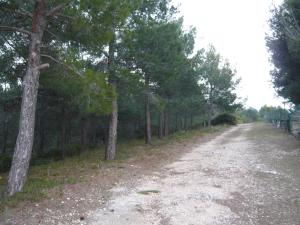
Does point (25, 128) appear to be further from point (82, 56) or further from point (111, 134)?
point (111, 134)

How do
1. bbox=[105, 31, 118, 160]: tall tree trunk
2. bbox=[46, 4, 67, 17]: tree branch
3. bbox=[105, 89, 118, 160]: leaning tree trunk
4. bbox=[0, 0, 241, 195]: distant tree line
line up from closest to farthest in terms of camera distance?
bbox=[0, 0, 241, 195]: distant tree line, bbox=[46, 4, 67, 17]: tree branch, bbox=[105, 31, 118, 160]: tall tree trunk, bbox=[105, 89, 118, 160]: leaning tree trunk

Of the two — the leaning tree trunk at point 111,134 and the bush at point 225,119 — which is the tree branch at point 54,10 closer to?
the leaning tree trunk at point 111,134

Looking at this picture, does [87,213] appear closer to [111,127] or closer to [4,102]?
[111,127]

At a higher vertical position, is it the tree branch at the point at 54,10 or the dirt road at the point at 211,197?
the tree branch at the point at 54,10

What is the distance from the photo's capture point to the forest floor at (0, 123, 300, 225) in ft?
19.4

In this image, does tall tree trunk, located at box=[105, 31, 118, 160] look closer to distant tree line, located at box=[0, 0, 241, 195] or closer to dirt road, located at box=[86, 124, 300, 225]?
distant tree line, located at box=[0, 0, 241, 195]

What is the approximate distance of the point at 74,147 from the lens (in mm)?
24625

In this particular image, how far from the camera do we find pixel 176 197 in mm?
7273

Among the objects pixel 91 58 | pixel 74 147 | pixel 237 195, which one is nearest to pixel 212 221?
pixel 237 195

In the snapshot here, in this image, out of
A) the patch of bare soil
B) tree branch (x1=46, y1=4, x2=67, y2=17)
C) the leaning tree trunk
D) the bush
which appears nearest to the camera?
the patch of bare soil

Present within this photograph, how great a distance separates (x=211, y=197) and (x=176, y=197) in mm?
777

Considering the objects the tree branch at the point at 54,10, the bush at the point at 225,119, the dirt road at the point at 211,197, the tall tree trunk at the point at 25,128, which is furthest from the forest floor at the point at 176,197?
the bush at the point at 225,119

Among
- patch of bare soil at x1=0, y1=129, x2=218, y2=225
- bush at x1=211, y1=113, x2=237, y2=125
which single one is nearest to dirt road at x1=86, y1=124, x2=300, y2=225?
patch of bare soil at x1=0, y1=129, x2=218, y2=225

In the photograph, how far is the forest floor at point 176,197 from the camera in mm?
5898
